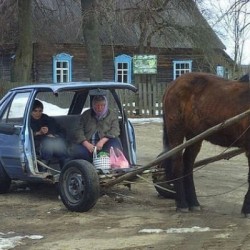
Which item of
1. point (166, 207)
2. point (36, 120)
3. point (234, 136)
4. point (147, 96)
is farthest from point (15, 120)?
point (147, 96)

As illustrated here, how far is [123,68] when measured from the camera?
40.0 m

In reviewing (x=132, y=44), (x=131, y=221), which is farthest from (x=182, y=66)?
(x=131, y=221)

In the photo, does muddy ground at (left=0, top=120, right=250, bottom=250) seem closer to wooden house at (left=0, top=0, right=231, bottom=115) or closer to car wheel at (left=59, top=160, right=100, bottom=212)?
car wheel at (left=59, top=160, right=100, bottom=212)

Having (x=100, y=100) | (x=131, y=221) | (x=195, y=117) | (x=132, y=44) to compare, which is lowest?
(x=131, y=221)

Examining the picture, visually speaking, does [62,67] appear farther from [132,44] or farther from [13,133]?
[13,133]

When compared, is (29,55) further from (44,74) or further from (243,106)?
(243,106)

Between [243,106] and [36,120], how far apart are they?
3253 millimetres

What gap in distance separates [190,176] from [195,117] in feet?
2.73

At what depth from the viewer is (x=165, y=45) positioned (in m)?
34.9

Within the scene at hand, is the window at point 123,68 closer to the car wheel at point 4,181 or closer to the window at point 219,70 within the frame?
the window at point 219,70

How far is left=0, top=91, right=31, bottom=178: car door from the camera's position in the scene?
337 inches

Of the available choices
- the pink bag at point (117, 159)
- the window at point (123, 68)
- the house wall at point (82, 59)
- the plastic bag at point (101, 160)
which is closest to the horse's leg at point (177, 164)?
the pink bag at point (117, 159)

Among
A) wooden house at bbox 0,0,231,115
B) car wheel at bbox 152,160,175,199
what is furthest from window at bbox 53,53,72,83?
car wheel at bbox 152,160,175,199

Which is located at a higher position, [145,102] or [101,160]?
[145,102]
